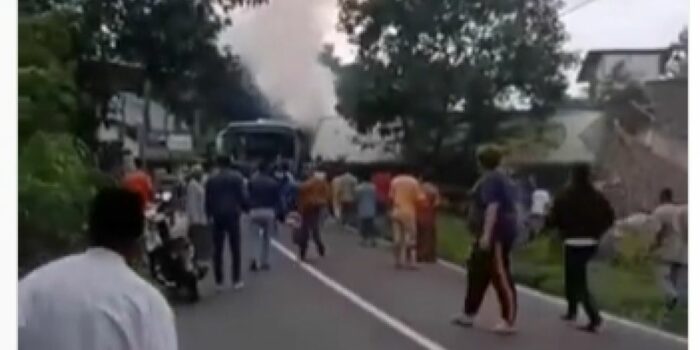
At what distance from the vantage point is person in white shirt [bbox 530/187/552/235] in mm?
3234

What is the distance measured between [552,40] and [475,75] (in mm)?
202

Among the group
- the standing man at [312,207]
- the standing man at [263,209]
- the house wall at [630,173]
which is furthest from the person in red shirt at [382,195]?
the house wall at [630,173]

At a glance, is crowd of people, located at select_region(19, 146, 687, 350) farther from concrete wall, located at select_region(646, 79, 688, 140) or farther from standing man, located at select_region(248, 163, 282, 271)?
concrete wall, located at select_region(646, 79, 688, 140)

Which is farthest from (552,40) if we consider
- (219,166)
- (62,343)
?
(62,343)

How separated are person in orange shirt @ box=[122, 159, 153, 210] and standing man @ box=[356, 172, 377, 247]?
49cm

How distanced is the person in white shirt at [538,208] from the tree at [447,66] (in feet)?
0.59

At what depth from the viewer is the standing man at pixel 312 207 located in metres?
3.22

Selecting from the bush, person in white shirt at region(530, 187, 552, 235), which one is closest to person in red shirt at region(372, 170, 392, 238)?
person in white shirt at region(530, 187, 552, 235)

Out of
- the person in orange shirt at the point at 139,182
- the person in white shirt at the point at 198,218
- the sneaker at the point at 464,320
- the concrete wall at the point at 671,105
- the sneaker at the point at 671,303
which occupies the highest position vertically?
the concrete wall at the point at 671,105

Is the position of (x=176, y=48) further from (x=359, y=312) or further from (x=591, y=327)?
(x=591, y=327)

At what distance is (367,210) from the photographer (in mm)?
3229

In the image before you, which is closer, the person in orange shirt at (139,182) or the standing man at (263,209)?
the person in orange shirt at (139,182)

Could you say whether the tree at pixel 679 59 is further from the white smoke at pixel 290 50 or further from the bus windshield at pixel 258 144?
the bus windshield at pixel 258 144
